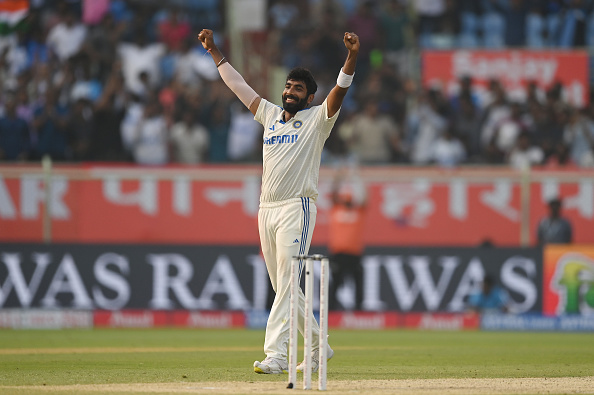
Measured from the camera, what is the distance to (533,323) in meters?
17.1

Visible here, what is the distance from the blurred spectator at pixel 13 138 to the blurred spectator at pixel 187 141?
2.32m

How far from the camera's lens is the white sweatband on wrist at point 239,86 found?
8961mm

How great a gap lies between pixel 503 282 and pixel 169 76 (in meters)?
6.98

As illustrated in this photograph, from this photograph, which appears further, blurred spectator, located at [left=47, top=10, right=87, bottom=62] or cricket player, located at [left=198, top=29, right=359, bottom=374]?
blurred spectator, located at [left=47, top=10, right=87, bottom=62]

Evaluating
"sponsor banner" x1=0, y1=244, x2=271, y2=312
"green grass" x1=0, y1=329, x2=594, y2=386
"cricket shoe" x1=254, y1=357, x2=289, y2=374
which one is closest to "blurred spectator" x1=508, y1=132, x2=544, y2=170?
"green grass" x1=0, y1=329, x2=594, y2=386

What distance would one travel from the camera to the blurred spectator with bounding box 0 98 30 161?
58.0 feet

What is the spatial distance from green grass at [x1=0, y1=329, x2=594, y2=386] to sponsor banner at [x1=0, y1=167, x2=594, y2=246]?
5.90ft

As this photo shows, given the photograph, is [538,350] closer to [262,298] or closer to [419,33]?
[262,298]

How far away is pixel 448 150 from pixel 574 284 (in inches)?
117

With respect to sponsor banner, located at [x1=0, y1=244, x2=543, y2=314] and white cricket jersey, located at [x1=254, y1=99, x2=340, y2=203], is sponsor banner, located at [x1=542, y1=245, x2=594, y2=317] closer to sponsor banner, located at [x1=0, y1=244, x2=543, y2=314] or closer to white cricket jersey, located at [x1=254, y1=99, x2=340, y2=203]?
sponsor banner, located at [x1=0, y1=244, x2=543, y2=314]

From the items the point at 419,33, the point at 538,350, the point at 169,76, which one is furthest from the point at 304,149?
the point at 419,33

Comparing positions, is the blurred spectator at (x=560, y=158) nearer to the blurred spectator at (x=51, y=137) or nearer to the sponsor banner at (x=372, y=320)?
the sponsor banner at (x=372, y=320)

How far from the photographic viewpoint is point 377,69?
795 inches

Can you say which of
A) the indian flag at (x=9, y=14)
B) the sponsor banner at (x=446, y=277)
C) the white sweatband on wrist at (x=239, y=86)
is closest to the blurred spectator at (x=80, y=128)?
the indian flag at (x=9, y=14)
